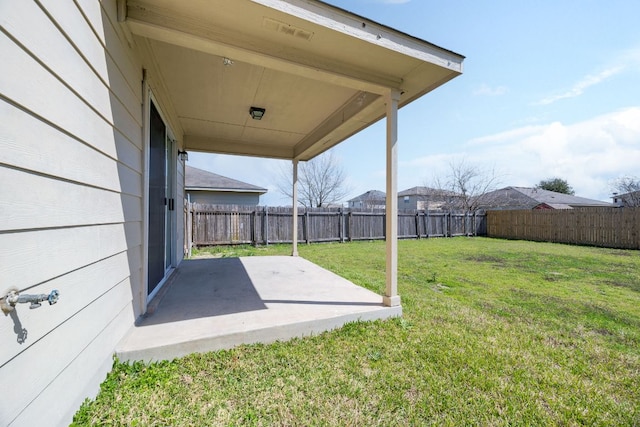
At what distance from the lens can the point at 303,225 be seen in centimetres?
1027

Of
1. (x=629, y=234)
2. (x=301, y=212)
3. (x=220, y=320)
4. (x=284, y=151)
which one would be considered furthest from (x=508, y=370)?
(x=629, y=234)

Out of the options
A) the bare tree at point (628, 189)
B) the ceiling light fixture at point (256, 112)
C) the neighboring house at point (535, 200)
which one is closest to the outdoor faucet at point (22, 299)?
the ceiling light fixture at point (256, 112)

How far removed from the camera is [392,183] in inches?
112

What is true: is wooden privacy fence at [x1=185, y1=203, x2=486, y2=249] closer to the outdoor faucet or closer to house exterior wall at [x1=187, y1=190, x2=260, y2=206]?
house exterior wall at [x1=187, y1=190, x2=260, y2=206]

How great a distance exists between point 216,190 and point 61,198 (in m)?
12.0

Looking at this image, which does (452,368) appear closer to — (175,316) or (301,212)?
(175,316)

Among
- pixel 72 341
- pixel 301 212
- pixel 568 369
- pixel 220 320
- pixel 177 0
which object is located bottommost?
pixel 568 369

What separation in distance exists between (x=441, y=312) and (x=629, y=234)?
11.5 metres

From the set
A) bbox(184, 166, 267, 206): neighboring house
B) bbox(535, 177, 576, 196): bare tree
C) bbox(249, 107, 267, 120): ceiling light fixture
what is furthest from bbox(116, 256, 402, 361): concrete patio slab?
bbox(535, 177, 576, 196): bare tree

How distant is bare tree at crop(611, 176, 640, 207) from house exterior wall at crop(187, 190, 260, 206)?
21.5 m

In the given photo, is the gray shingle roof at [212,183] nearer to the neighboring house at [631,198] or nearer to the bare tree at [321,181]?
→ the bare tree at [321,181]

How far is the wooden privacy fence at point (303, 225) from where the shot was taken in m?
8.80

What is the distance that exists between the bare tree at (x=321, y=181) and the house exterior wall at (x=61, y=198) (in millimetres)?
19344

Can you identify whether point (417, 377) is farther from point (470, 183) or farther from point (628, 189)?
point (628, 189)
